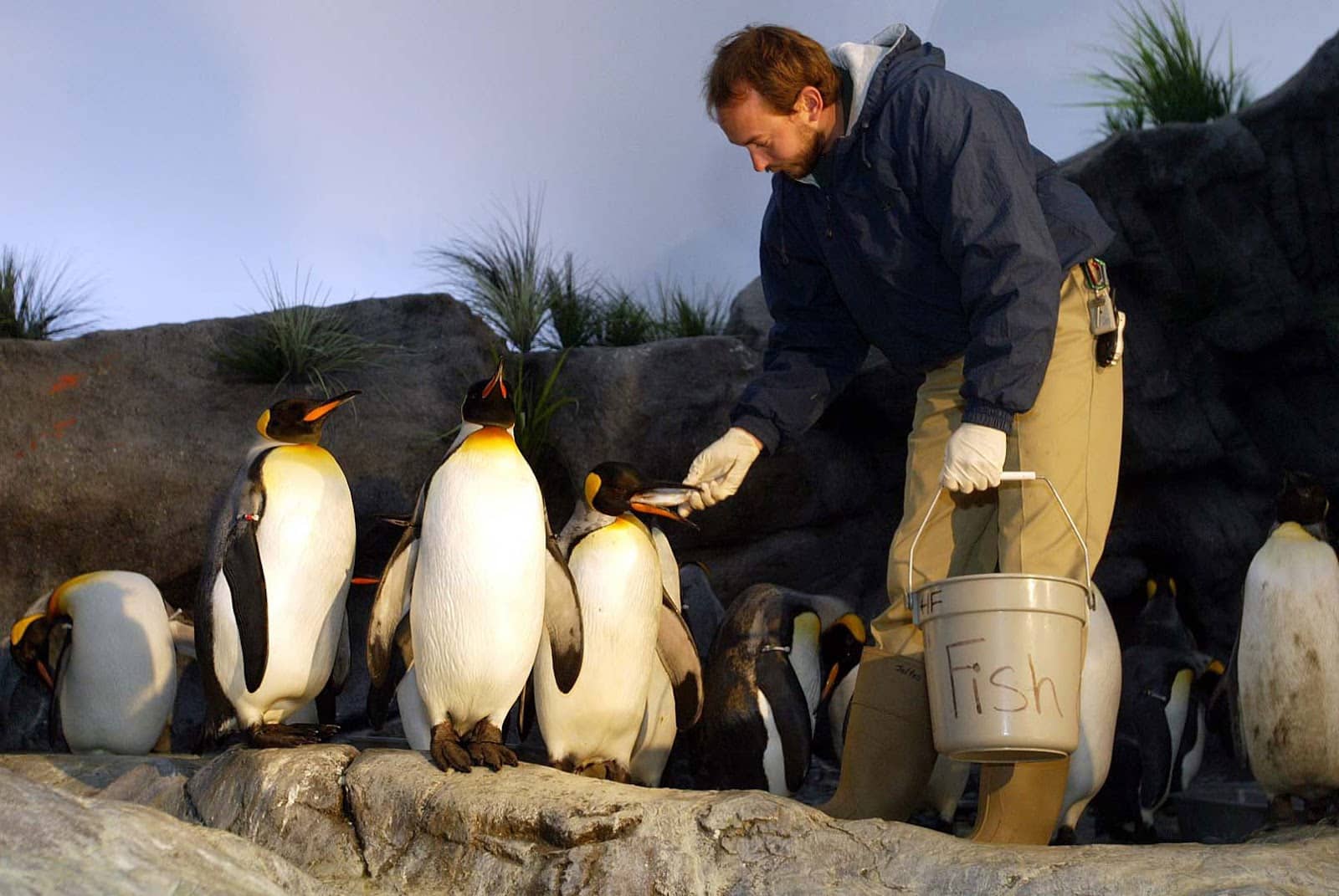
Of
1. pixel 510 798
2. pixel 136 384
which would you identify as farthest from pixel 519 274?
pixel 510 798

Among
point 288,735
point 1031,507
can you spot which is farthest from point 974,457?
point 288,735

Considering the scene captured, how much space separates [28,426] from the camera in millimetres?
6180

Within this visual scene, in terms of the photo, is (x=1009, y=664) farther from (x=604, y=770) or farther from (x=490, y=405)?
(x=604, y=770)

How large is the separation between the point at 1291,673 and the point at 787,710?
163cm

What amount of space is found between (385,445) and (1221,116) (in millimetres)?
4566

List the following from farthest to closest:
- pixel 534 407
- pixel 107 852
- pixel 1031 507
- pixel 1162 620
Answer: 1. pixel 534 407
2. pixel 1162 620
3. pixel 1031 507
4. pixel 107 852

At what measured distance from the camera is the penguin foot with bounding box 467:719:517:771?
304 cm

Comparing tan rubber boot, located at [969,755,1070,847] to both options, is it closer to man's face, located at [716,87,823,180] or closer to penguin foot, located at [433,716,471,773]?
penguin foot, located at [433,716,471,773]

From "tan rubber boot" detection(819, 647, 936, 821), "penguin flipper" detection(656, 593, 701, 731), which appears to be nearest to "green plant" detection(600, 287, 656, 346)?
"penguin flipper" detection(656, 593, 701, 731)

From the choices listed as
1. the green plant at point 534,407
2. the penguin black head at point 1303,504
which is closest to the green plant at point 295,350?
the green plant at point 534,407

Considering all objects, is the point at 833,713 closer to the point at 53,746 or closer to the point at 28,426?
the point at 53,746

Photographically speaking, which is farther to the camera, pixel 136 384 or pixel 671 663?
pixel 136 384

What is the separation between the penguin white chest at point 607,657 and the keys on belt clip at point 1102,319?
1.69 m

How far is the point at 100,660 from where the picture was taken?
15.6 feet
